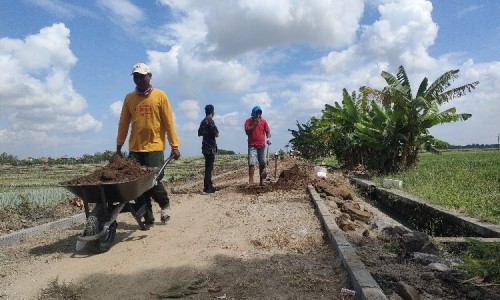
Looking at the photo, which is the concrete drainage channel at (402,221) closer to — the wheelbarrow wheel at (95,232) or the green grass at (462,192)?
the green grass at (462,192)

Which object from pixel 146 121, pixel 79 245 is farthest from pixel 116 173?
pixel 146 121

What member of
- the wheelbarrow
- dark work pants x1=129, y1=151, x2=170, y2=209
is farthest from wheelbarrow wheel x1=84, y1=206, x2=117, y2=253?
dark work pants x1=129, y1=151, x2=170, y2=209

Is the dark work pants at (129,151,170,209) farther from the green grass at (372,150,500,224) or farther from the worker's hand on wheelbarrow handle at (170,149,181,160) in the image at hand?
the green grass at (372,150,500,224)

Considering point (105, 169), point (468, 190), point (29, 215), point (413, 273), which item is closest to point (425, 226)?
point (468, 190)

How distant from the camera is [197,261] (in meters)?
4.17

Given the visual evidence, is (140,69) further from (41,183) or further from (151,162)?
(41,183)

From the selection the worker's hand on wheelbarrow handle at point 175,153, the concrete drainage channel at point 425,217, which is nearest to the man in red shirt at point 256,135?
the concrete drainage channel at point 425,217

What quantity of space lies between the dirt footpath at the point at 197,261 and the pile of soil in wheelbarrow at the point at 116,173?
31.4 inches

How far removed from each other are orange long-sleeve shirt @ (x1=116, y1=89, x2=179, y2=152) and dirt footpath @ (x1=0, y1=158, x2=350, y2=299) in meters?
1.19

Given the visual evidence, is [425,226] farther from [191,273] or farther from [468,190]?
[191,273]

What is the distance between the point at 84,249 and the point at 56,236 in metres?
1.09

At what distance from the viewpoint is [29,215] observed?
7262 mm

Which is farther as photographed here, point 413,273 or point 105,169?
point 105,169

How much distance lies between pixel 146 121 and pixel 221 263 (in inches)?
90.0
